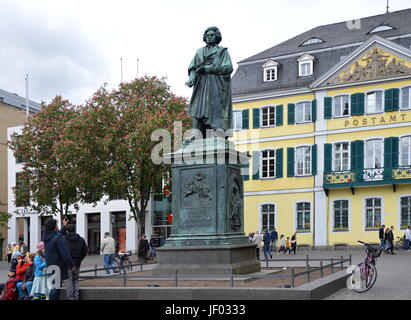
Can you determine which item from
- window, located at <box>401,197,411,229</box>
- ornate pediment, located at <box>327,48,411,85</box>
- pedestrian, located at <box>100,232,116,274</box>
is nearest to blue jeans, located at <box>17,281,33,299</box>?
pedestrian, located at <box>100,232,116,274</box>

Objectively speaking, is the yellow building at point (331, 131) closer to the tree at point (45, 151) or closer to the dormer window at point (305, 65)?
the dormer window at point (305, 65)

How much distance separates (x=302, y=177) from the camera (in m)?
40.5

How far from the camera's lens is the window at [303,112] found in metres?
40.9

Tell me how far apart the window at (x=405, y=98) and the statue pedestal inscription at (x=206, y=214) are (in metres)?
25.8

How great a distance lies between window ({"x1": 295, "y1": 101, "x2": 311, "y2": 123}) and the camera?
134 ft

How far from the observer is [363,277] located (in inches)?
488

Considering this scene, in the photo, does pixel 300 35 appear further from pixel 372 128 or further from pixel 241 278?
pixel 241 278

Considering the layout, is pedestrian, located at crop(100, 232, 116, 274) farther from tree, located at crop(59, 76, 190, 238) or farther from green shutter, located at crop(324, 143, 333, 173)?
green shutter, located at crop(324, 143, 333, 173)

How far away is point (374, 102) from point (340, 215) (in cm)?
715

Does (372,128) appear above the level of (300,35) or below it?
below

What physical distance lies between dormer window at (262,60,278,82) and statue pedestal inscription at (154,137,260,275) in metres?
30.0

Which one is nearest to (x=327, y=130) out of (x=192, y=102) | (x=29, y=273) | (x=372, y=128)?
(x=372, y=128)

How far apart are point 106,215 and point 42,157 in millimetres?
13905

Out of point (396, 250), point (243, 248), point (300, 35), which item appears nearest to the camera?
point (243, 248)
